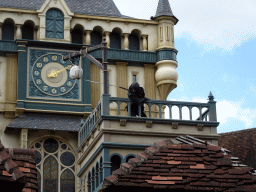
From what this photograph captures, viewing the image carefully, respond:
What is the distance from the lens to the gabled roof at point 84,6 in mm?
43875

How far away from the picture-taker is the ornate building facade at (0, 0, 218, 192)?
40531 mm

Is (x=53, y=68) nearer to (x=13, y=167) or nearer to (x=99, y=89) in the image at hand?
(x=99, y=89)

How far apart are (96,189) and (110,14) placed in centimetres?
1725

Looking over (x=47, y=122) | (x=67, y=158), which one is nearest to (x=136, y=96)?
(x=47, y=122)

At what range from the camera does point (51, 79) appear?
139ft

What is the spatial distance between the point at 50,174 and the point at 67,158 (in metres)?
1.24

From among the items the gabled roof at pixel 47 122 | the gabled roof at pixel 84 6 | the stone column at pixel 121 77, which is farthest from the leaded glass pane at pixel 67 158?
the gabled roof at pixel 84 6

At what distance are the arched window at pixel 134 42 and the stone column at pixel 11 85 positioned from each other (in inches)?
267

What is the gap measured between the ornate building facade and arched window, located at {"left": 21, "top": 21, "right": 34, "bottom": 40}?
0.05 metres

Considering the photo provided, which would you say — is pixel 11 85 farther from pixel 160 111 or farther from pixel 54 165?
pixel 160 111

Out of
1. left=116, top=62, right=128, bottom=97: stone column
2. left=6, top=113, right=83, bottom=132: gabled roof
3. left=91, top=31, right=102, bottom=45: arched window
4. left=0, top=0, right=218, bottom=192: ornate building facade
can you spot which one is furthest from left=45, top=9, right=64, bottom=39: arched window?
left=6, top=113, right=83, bottom=132: gabled roof

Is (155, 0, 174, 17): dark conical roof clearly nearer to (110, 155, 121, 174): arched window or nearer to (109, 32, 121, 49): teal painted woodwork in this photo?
(109, 32, 121, 49): teal painted woodwork

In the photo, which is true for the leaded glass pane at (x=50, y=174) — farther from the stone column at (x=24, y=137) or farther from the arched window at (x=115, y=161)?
the arched window at (x=115, y=161)

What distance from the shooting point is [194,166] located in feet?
72.8
